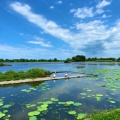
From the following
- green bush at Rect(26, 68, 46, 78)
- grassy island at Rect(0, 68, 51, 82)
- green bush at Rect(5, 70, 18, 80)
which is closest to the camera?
grassy island at Rect(0, 68, 51, 82)

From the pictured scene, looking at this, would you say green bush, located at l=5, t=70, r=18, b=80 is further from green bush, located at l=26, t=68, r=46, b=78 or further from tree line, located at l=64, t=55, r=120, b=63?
tree line, located at l=64, t=55, r=120, b=63

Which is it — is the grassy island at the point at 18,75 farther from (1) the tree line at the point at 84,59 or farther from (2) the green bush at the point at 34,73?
(1) the tree line at the point at 84,59

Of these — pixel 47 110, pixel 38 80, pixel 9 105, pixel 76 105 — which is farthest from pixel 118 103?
pixel 38 80

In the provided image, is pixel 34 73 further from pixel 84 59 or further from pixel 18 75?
pixel 84 59

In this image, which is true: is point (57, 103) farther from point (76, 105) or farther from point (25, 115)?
point (25, 115)

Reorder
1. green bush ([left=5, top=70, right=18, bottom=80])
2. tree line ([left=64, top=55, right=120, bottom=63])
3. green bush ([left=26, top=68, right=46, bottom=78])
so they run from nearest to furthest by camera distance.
A: green bush ([left=5, top=70, right=18, bottom=80])
green bush ([left=26, top=68, right=46, bottom=78])
tree line ([left=64, top=55, right=120, bottom=63])

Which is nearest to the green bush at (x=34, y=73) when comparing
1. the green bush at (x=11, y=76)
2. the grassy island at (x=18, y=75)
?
the grassy island at (x=18, y=75)

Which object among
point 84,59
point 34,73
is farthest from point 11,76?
point 84,59

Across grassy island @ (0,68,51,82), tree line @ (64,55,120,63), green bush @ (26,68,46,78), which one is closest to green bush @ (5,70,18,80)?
grassy island @ (0,68,51,82)

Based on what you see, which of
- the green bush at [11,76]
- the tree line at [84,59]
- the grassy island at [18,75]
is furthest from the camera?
the tree line at [84,59]

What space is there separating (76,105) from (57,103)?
56.0 inches

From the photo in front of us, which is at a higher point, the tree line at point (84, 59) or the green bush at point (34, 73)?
the tree line at point (84, 59)

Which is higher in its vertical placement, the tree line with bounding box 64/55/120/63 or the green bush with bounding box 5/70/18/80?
the tree line with bounding box 64/55/120/63

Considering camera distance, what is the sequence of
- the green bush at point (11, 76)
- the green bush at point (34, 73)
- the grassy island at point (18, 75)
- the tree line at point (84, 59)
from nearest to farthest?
the grassy island at point (18, 75)
the green bush at point (11, 76)
the green bush at point (34, 73)
the tree line at point (84, 59)
